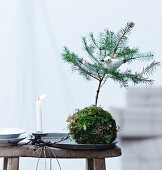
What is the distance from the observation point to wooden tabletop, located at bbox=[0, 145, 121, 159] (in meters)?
1.11

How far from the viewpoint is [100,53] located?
1257 millimetres

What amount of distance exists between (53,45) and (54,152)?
777mm

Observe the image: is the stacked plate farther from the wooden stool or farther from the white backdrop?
the white backdrop

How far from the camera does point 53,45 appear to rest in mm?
1770

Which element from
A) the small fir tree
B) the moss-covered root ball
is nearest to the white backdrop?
the small fir tree

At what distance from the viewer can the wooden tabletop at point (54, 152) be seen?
1.11m

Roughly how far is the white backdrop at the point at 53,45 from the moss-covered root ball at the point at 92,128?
0.60m

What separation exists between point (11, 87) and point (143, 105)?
26.5 inches

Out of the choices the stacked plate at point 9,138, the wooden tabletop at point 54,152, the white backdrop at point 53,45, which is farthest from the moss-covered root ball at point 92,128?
the white backdrop at point 53,45

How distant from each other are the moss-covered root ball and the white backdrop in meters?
0.60

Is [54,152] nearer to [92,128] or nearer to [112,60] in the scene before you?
[92,128]

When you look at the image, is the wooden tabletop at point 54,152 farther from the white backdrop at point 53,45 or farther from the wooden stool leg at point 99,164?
the white backdrop at point 53,45

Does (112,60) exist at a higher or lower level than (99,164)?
higher

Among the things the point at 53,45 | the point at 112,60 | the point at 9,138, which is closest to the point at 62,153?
the point at 9,138
